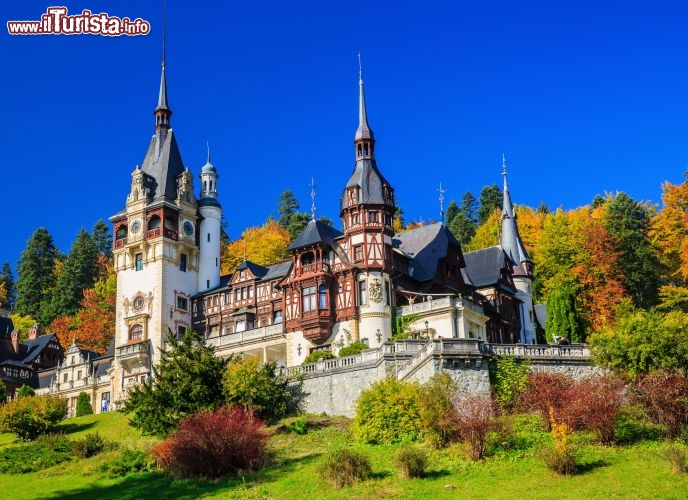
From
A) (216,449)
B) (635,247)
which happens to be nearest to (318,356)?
(216,449)

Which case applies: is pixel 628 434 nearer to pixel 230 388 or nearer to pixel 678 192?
pixel 230 388

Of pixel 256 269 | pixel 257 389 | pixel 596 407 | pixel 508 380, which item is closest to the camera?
pixel 596 407

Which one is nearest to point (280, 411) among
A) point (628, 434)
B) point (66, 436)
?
point (66, 436)

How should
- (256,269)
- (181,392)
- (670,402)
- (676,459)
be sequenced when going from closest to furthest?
1. (676,459)
2. (670,402)
3. (181,392)
4. (256,269)

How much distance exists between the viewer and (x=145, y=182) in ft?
221

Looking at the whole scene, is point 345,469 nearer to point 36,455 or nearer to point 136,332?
point 36,455

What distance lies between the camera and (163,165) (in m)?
68.9

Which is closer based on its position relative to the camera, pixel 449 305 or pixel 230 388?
pixel 230 388

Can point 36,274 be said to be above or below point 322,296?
above

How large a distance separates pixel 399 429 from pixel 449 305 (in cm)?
1617

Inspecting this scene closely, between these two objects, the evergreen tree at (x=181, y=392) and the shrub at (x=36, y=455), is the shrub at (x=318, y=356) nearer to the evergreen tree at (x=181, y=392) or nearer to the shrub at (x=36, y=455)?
the evergreen tree at (x=181, y=392)

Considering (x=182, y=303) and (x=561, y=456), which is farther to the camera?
(x=182, y=303)

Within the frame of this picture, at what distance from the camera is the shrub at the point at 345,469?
99.9ft

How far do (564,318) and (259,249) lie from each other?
38.5 metres
